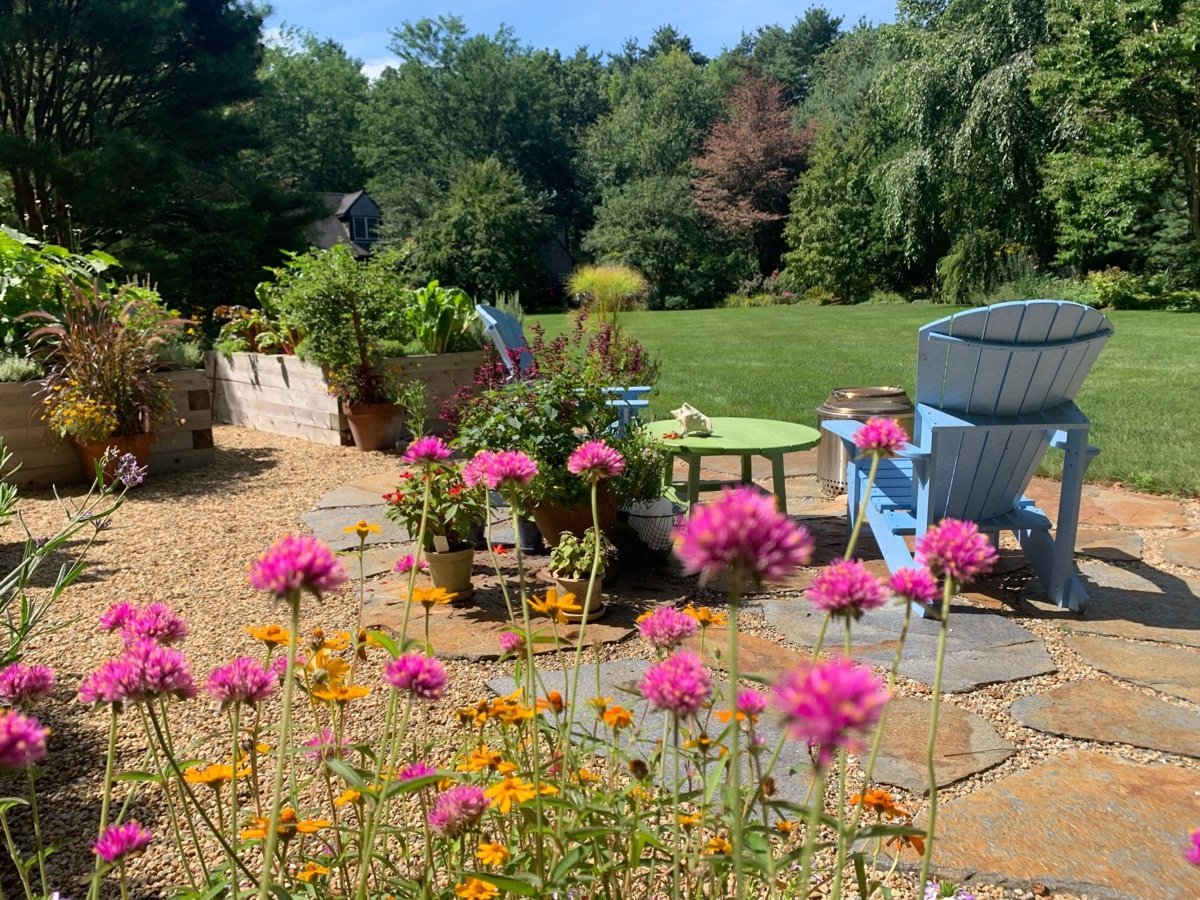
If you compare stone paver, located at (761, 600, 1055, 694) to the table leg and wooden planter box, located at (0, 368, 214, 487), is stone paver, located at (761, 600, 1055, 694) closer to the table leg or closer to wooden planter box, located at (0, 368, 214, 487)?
the table leg

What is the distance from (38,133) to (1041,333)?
14564 millimetres

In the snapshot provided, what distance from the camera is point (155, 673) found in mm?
803

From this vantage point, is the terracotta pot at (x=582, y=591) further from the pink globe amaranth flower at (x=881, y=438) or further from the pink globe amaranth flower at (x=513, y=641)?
the pink globe amaranth flower at (x=881, y=438)

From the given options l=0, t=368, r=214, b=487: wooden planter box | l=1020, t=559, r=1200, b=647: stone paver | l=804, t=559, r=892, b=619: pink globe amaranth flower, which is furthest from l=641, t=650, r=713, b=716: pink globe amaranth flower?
l=0, t=368, r=214, b=487: wooden planter box

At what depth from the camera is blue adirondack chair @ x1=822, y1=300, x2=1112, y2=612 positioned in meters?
2.79

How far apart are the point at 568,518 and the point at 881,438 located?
2.55 metres

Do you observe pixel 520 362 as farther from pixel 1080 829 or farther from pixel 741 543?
pixel 741 543

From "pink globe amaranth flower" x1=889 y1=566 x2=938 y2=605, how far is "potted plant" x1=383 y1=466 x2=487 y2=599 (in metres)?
2.32

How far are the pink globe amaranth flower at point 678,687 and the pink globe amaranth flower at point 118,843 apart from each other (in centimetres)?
56

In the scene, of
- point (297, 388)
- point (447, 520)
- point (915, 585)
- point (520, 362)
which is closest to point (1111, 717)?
point (915, 585)

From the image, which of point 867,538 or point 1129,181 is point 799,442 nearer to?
point 867,538

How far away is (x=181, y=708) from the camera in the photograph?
235 cm

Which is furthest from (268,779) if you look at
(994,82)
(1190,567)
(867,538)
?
(994,82)

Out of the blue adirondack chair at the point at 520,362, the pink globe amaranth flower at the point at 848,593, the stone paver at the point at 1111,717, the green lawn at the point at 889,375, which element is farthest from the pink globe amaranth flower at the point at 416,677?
the green lawn at the point at 889,375
